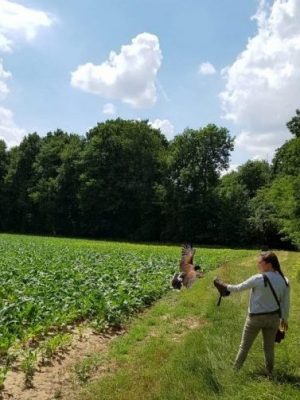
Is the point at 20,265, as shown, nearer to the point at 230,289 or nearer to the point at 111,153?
the point at 230,289

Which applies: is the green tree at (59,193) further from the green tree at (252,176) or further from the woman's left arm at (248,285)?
the woman's left arm at (248,285)

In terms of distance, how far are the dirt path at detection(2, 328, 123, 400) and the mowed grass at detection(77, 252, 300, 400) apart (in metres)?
0.29

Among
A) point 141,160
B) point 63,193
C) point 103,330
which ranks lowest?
point 103,330

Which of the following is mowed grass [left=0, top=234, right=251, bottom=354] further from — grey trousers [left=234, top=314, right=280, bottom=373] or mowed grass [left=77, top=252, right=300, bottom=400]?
grey trousers [left=234, top=314, right=280, bottom=373]

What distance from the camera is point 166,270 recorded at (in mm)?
21328

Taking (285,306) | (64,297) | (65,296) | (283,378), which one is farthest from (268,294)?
(65,296)

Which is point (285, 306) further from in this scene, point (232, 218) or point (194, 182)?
point (194, 182)

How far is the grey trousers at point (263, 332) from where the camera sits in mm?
6789

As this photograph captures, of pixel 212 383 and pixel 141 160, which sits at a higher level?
pixel 141 160

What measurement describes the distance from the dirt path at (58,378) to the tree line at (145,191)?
45775 mm

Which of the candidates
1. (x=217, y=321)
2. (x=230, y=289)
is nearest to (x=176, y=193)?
(x=217, y=321)

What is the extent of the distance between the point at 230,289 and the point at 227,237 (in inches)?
2006

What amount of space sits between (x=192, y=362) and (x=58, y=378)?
2.08 meters

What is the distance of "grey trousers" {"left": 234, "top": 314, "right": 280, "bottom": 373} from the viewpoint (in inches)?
267
